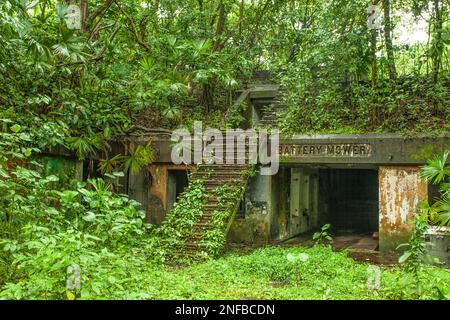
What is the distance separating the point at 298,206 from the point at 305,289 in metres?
7.53

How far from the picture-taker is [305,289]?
603 cm

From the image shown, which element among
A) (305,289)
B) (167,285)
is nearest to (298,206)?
(305,289)

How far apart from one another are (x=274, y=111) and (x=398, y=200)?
4.98m

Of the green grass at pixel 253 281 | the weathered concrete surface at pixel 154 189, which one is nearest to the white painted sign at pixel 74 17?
the weathered concrete surface at pixel 154 189

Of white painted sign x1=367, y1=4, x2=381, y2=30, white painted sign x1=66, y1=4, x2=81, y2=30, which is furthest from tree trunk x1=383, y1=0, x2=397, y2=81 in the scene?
white painted sign x1=66, y1=4, x2=81, y2=30

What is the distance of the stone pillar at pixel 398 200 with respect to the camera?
9.59 meters

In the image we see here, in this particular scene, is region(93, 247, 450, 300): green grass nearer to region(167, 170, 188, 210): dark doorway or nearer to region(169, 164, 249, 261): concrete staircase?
region(169, 164, 249, 261): concrete staircase

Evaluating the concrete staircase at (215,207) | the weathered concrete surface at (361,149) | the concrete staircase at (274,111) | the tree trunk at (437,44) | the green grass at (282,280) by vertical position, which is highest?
the tree trunk at (437,44)

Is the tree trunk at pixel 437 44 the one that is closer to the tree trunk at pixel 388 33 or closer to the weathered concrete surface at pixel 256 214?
the tree trunk at pixel 388 33

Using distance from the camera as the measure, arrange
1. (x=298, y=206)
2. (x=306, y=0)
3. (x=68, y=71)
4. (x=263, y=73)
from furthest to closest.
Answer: (x=306, y=0), (x=263, y=73), (x=298, y=206), (x=68, y=71)

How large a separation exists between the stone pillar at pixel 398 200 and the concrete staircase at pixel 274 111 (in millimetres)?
3679

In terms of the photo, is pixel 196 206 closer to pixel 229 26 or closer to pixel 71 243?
pixel 71 243

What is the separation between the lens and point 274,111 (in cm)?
1325

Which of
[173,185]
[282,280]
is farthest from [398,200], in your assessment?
[173,185]
